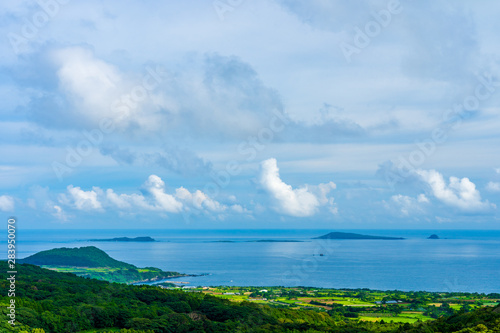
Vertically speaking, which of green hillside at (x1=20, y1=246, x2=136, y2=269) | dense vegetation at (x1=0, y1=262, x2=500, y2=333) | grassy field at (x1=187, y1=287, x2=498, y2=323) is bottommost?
grassy field at (x1=187, y1=287, x2=498, y2=323)

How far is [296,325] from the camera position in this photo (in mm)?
35375

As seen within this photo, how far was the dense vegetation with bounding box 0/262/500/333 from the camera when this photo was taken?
32.2 metres

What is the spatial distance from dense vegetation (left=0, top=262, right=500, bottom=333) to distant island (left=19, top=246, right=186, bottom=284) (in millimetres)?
60390

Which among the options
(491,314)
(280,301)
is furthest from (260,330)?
(280,301)

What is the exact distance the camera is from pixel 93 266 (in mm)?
115938

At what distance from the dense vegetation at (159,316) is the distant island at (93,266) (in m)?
60.4

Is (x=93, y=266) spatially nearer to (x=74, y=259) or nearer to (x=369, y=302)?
(x=74, y=259)

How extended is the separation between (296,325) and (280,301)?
3663cm

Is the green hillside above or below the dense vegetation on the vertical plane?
below

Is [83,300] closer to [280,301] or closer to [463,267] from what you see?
[280,301]

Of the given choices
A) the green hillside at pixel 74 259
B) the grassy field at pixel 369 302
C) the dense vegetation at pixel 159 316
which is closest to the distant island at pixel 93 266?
the green hillside at pixel 74 259

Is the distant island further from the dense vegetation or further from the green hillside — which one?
the dense vegetation

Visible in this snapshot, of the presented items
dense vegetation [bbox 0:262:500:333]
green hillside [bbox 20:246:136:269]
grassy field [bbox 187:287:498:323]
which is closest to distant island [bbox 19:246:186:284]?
green hillside [bbox 20:246:136:269]

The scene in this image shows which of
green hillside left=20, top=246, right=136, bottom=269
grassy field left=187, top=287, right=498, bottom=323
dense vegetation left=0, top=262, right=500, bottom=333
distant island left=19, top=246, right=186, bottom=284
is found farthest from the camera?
green hillside left=20, top=246, right=136, bottom=269
